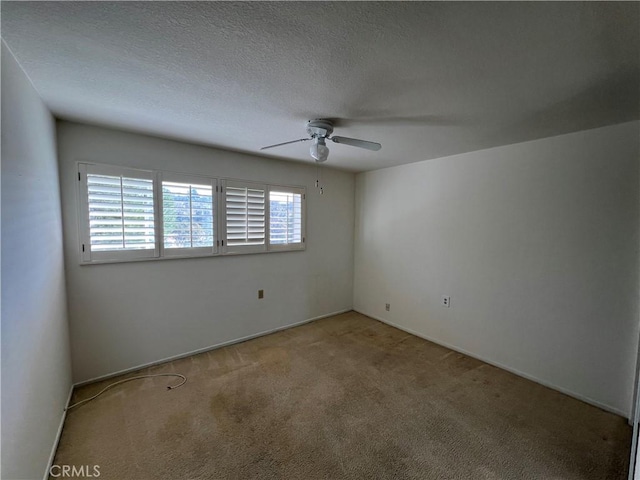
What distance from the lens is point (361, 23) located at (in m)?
1.12

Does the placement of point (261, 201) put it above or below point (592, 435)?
above

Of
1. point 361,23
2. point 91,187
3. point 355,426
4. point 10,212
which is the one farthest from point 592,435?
point 91,187

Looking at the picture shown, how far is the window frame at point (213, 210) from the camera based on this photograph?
2725 mm

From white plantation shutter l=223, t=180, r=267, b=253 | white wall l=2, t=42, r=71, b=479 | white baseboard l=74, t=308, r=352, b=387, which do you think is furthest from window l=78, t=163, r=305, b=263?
white baseboard l=74, t=308, r=352, b=387

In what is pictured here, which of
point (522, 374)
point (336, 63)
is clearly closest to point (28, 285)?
point (336, 63)

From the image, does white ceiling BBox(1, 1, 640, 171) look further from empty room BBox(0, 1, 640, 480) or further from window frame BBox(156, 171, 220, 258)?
window frame BBox(156, 171, 220, 258)

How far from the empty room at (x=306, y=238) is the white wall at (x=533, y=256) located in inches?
0.8

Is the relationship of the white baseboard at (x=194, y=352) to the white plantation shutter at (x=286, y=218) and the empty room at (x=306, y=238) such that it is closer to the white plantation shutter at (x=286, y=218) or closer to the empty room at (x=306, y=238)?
the empty room at (x=306, y=238)

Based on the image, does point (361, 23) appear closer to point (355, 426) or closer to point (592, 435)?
point (355, 426)

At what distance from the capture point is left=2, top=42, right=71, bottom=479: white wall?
47.6 inches

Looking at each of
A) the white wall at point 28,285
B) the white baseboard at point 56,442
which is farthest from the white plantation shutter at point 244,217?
the white baseboard at point 56,442

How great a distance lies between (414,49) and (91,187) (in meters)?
2.74

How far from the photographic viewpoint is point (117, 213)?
2486mm

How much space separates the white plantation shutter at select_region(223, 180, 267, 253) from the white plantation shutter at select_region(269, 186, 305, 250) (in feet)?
0.45
